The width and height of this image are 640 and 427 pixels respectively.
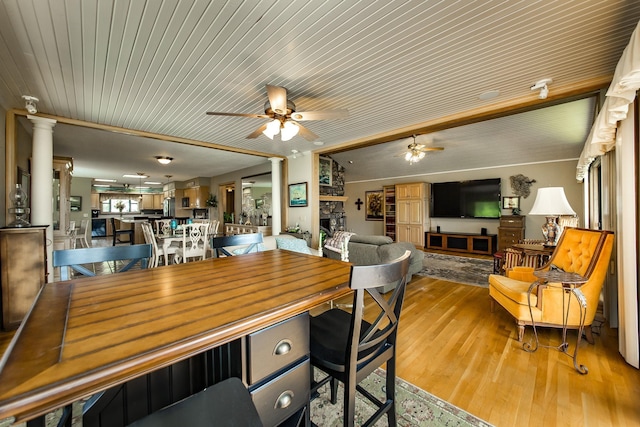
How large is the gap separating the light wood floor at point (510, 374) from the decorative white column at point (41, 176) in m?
1.30

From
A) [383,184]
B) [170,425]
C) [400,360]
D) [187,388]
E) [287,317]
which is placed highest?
[383,184]

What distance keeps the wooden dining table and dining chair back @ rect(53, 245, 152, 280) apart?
0.87 feet

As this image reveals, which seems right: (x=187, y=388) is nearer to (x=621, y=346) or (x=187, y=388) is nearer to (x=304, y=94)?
(x=304, y=94)

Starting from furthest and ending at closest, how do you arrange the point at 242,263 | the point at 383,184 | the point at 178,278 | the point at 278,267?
the point at 383,184, the point at 242,263, the point at 278,267, the point at 178,278

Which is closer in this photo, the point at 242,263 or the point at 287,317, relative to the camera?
the point at 287,317

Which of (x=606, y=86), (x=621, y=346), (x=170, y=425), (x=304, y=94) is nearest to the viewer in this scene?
(x=170, y=425)

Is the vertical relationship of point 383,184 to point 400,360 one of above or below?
above

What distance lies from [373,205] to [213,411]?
8.37 metres

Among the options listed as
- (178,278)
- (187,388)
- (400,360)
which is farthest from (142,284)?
(400,360)

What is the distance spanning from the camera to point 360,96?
2.74 m

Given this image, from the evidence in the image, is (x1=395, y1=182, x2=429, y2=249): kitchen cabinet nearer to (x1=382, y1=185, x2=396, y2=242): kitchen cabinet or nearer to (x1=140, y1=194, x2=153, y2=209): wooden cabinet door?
(x1=382, y1=185, x2=396, y2=242): kitchen cabinet

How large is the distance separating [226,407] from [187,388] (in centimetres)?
53

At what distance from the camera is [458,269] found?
499 cm

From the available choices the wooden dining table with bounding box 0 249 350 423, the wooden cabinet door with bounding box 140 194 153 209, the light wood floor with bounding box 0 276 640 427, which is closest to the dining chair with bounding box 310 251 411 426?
the wooden dining table with bounding box 0 249 350 423
